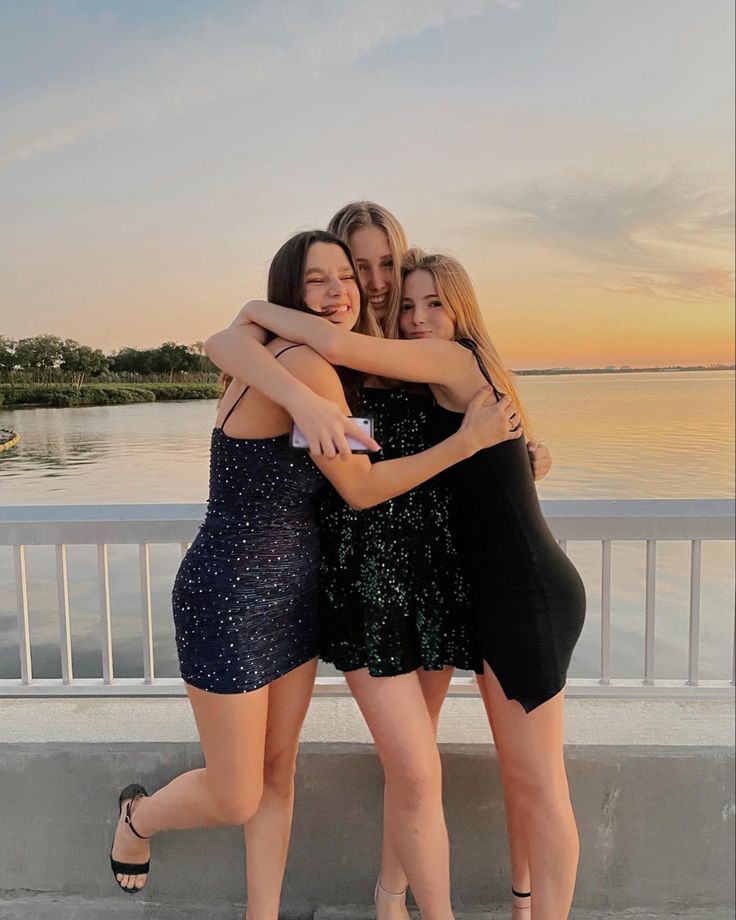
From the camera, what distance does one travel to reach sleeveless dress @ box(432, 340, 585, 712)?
4.36 ft

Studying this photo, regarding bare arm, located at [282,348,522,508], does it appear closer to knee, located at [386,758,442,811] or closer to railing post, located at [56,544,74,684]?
knee, located at [386,758,442,811]

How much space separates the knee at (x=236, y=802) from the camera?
142 centimetres

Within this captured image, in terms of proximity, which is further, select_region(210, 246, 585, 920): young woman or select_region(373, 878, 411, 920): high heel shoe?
select_region(373, 878, 411, 920): high heel shoe

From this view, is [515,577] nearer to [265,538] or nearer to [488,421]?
[488,421]

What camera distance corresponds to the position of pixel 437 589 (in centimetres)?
143

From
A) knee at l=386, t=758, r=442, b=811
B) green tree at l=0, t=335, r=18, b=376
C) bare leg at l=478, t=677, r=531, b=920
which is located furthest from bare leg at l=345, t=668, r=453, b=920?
green tree at l=0, t=335, r=18, b=376

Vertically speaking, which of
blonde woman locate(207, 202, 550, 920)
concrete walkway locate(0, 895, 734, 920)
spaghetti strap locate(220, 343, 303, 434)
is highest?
spaghetti strap locate(220, 343, 303, 434)

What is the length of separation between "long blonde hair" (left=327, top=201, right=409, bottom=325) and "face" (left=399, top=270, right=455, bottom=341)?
0.06m

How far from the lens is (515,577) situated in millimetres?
1333

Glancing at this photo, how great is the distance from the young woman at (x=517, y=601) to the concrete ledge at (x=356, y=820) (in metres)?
0.41

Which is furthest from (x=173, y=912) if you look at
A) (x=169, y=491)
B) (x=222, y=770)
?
(x=169, y=491)

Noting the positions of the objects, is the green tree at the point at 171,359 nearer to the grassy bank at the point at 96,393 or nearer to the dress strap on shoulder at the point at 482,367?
the grassy bank at the point at 96,393

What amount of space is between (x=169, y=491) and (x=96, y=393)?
20.1 ft

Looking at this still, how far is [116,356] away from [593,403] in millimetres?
9720
